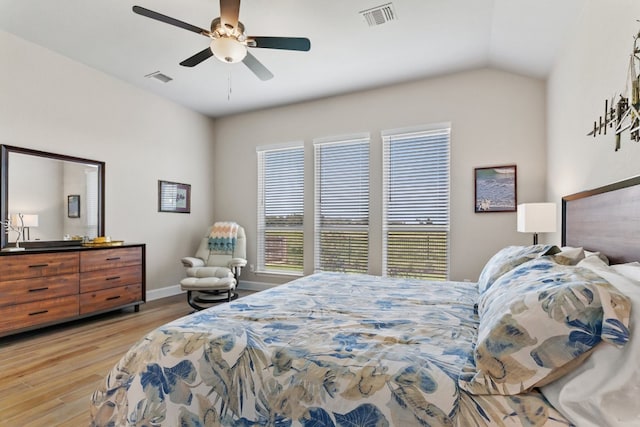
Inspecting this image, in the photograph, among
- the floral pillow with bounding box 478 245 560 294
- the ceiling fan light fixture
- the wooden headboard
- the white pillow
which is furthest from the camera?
the ceiling fan light fixture

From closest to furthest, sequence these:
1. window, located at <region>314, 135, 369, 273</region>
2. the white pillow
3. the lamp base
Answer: the white pillow < the lamp base < window, located at <region>314, 135, 369, 273</region>

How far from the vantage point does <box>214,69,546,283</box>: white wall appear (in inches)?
150

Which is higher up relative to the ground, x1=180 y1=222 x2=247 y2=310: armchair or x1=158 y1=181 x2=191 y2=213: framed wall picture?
x1=158 y1=181 x2=191 y2=213: framed wall picture

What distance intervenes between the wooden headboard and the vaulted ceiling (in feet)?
5.22

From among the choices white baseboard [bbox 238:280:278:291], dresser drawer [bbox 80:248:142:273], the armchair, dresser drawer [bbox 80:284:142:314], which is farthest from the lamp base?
white baseboard [bbox 238:280:278:291]

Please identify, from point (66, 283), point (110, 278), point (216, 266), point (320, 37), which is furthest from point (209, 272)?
point (320, 37)

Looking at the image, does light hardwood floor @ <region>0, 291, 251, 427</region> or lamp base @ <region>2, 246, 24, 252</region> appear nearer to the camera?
light hardwood floor @ <region>0, 291, 251, 427</region>

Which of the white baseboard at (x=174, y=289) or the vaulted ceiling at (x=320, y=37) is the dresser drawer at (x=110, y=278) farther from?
the vaulted ceiling at (x=320, y=37)

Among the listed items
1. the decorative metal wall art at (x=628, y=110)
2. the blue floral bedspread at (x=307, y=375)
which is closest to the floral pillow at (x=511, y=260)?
the blue floral bedspread at (x=307, y=375)

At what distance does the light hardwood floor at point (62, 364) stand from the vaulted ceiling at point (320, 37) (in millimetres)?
2879

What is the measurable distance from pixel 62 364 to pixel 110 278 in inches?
54.2

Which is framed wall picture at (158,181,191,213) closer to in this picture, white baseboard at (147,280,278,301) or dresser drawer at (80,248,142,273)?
dresser drawer at (80,248,142,273)

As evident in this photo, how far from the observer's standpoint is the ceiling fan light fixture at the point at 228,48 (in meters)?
2.44

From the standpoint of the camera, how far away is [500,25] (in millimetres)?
3025
